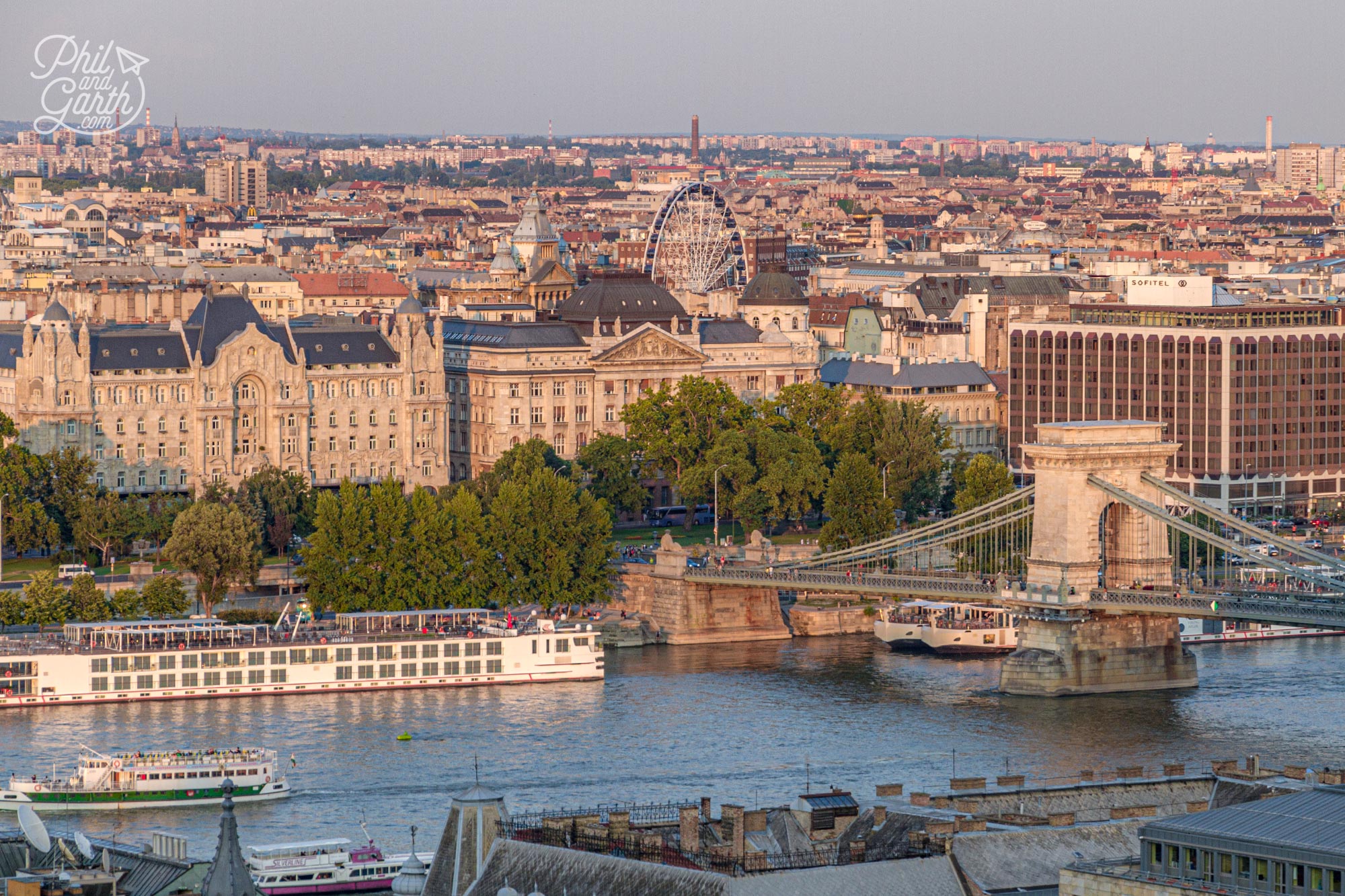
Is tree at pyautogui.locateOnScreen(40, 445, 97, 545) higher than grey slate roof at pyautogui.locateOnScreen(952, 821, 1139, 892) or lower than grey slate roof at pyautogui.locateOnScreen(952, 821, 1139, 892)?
higher


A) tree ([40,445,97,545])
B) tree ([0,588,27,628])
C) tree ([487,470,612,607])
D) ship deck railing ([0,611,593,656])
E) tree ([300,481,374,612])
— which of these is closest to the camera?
ship deck railing ([0,611,593,656])

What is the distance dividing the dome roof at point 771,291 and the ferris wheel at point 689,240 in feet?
78.2

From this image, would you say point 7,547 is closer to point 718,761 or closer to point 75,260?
point 718,761

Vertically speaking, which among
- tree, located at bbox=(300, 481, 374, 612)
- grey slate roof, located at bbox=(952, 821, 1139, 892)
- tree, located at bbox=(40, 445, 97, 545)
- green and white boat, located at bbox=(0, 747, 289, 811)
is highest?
tree, located at bbox=(40, 445, 97, 545)

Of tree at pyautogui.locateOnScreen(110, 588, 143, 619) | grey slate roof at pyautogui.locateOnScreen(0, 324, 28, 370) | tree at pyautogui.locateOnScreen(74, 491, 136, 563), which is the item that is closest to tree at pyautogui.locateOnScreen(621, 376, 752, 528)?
grey slate roof at pyautogui.locateOnScreen(0, 324, 28, 370)

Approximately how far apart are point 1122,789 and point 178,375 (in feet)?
232

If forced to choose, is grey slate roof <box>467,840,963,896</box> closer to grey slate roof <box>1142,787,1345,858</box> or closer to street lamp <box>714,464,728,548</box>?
grey slate roof <box>1142,787,1345,858</box>

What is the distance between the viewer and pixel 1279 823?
129 ft

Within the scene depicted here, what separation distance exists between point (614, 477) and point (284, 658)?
29.4 m

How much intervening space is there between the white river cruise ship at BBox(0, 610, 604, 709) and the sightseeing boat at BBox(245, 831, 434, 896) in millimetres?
25660

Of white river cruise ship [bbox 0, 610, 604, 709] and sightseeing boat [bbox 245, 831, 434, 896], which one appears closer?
sightseeing boat [bbox 245, 831, 434, 896]

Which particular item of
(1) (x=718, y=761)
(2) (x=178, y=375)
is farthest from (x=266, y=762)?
(2) (x=178, y=375)

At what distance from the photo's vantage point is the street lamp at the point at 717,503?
11038 centimetres

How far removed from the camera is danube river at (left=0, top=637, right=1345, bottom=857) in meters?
69.4
